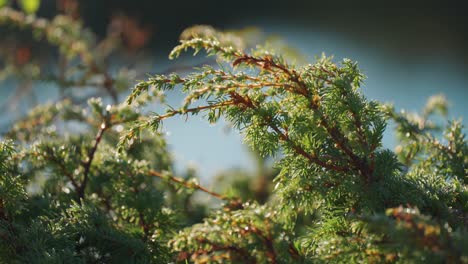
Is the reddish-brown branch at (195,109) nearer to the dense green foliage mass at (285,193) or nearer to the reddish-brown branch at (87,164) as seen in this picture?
the dense green foliage mass at (285,193)

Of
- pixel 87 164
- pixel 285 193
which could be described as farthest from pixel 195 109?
pixel 87 164

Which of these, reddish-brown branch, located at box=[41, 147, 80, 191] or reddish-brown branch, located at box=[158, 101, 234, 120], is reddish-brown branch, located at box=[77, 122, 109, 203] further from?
reddish-brown branch, located at box=[158, 101, 234, 120]

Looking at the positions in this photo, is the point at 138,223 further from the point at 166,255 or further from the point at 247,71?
the point at 247,71

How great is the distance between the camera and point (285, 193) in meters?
A: 0.42

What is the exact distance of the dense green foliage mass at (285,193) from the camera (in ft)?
1.22

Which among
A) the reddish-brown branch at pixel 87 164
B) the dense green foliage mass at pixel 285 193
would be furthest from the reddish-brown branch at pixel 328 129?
the reddish-brown branch at pixel 87 164

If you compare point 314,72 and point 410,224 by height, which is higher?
point 314,72

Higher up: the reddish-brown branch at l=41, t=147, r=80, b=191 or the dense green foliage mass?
the reddish-brown branch at l=41, t=147, r=80, b=191

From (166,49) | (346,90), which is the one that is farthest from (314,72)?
(166,49)

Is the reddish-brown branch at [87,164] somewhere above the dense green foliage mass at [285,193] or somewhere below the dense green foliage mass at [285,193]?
above

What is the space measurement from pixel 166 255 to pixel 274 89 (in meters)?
0.17

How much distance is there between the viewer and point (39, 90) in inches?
109

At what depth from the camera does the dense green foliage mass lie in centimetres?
37

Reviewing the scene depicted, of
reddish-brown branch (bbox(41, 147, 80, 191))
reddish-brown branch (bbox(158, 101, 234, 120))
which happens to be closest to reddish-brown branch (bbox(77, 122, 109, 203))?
reddish-brown branch (bbox(41, 147, 80, 191))
